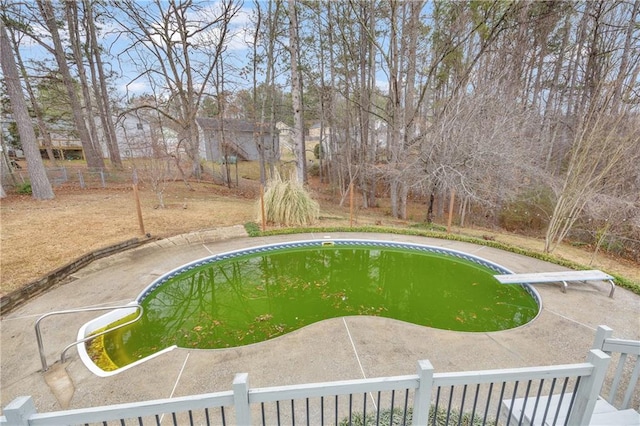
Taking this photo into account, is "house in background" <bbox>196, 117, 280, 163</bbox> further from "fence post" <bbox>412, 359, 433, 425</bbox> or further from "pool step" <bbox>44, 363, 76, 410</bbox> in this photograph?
"fence post" <bbox>412, 359, 433, 425</bbox>

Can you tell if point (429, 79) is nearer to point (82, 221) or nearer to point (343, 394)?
point (343, 394)

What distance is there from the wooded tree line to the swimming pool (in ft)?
8.39

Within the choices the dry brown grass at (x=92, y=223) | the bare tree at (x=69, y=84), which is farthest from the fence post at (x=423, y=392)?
the bare tree at (x=69, y=84)

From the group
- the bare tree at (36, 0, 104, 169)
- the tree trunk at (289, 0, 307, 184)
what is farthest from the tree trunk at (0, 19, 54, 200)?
the tree trunk at (289, 0, 307, 184)

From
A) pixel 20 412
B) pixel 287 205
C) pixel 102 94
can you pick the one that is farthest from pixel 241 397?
pixel 102 94

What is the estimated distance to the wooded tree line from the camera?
6410mm

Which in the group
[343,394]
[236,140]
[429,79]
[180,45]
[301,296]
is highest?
[180,45]

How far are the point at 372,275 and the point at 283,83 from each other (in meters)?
11.1

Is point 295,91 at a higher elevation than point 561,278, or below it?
higher

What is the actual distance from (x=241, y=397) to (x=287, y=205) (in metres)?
6.59

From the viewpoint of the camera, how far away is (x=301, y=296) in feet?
15.9

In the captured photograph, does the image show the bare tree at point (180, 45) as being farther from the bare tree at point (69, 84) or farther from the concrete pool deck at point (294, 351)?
the concrete pool deck at point (294, 351)

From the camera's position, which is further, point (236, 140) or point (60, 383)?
point (236, 140)

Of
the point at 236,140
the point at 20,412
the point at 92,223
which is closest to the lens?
the point at 20,412
